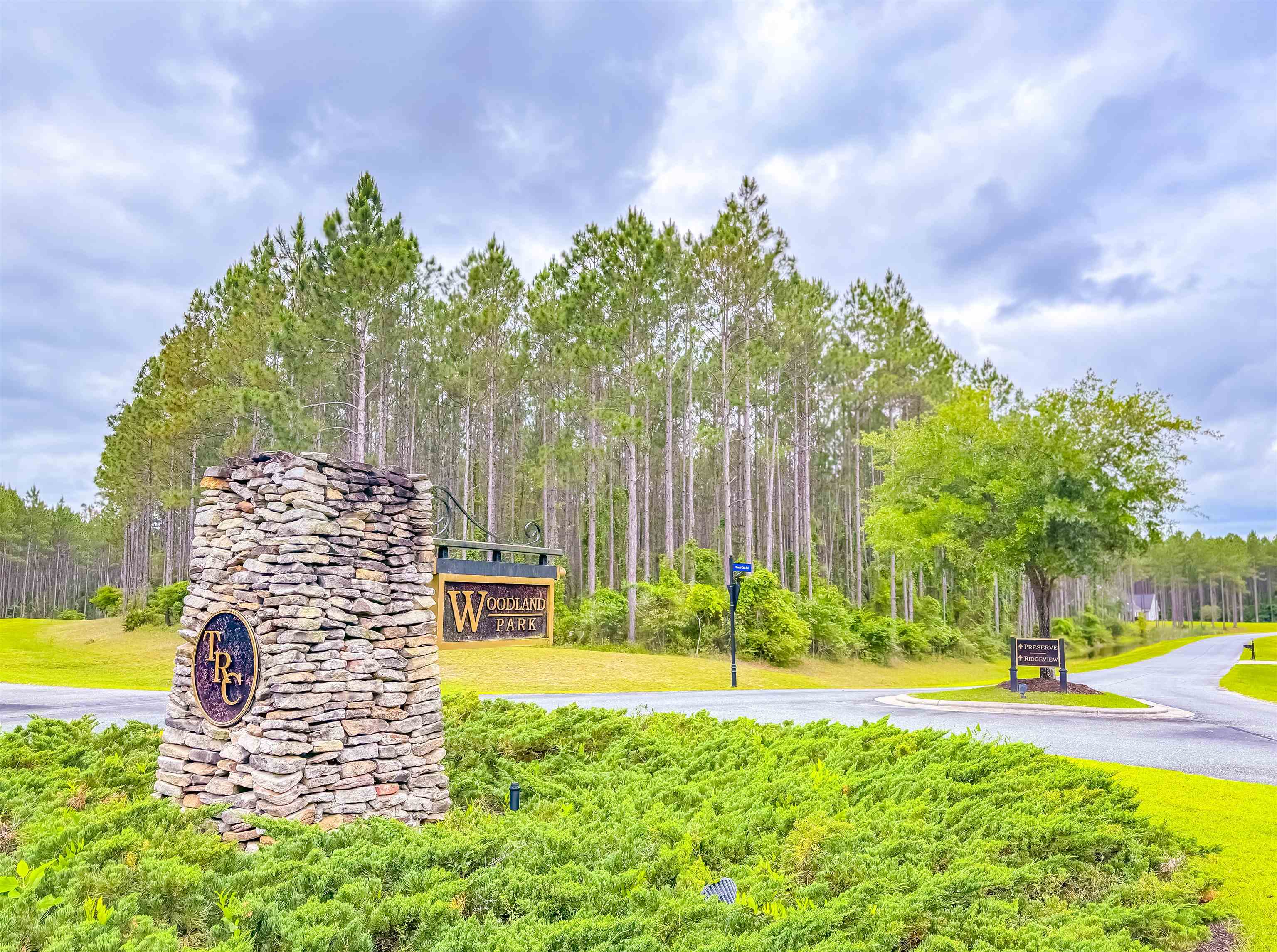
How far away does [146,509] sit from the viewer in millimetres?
45125

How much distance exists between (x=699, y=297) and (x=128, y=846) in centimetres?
2859

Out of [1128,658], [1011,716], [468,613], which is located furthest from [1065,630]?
[468,613]

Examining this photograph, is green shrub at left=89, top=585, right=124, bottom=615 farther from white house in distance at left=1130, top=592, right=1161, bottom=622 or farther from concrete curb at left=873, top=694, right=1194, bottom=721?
white house in distance at left=1130, top=592, right=1161, bottom=622

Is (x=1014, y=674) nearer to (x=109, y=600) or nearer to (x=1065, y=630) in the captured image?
(x=1065, y=630)

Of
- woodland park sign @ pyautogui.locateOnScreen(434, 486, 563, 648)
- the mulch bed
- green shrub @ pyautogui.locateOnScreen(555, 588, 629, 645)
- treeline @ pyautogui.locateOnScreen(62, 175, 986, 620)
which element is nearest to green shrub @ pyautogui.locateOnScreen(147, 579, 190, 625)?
treeline @ pyautogui.locateOnScreen(62, 175, 986, 620)

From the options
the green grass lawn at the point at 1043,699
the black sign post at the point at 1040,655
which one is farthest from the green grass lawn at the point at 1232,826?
the black sign post at the point at 1040,655

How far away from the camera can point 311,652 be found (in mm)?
5547

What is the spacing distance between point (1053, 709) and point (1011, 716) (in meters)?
1.52

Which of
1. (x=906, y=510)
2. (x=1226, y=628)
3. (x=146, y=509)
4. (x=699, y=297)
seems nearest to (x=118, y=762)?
(x=906, y=510)

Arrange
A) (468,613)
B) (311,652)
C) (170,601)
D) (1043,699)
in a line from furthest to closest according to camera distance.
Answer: (170,601), (1043,699), (468,613), (311,652)

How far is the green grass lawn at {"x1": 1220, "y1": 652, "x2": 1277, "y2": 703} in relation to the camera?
21469 mm

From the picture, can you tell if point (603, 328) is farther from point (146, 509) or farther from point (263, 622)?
point (146, 509)

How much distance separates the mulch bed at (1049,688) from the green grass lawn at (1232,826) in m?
8.77

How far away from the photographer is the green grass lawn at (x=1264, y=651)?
36969mm
